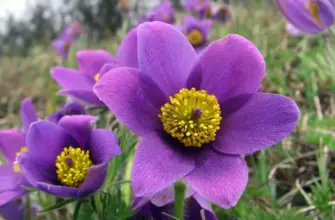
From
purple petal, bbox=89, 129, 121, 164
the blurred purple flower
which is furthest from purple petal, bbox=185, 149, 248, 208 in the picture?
the blurred purple flower

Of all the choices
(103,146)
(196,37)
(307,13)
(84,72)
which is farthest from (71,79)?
(196,37)

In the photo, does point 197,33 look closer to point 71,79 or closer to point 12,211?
point 71,79

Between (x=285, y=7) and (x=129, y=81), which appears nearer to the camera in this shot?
(x=129, y=81)

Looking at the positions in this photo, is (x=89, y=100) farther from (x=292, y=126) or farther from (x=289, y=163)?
(x=289, y=163)

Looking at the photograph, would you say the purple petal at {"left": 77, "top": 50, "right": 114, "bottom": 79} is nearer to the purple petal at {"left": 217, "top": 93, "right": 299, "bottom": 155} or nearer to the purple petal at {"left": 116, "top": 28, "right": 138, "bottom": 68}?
the purple petal at {"left": 116, "top": 28, "right": 138, "bottom": 68}

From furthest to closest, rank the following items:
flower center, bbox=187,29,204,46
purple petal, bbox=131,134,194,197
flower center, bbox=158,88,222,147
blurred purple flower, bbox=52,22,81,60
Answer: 1. blurred purple flower, bbox=52,22,81,60
2. flower center, bbox=187,29,204,46
3. flower center, bbox=158,88,222,147
4. purple petal, bbox=131,134,194,197

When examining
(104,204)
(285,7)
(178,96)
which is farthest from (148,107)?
(285,7)

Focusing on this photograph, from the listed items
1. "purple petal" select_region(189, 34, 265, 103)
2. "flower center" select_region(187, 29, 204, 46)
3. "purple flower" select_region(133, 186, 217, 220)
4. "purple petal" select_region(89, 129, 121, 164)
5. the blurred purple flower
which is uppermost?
"purple petal" select_region(189, 34, 265, 103)
